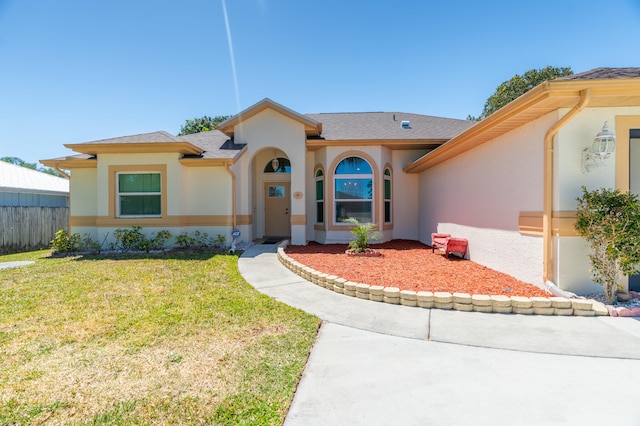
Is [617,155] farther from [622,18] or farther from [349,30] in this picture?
[349,30]

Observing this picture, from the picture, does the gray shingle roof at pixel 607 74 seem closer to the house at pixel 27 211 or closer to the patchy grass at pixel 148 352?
the patchy grass at pixel 148 352

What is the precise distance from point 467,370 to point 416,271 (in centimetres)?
372

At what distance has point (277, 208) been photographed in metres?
13.2

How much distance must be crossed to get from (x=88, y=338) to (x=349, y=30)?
12.3 meters

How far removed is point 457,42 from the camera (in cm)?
1033

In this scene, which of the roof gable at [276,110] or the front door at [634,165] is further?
the roof gable at [276,110]

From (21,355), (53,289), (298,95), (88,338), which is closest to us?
(21,355)

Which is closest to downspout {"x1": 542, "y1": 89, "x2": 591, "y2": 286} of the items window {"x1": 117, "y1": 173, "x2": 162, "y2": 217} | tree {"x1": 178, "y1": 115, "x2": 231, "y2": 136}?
window {"x1": 117, "y1": 173, "x2": 162, "y2": 217}

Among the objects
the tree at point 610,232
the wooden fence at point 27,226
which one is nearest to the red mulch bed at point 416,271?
the tree at point 610,232

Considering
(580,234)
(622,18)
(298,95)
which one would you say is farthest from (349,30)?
(580,234)

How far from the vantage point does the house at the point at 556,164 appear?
14.7ft

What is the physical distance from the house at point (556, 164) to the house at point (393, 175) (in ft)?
0.07

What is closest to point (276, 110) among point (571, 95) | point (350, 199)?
point (350, 199)

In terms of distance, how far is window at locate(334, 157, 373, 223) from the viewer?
11031 millimetres
